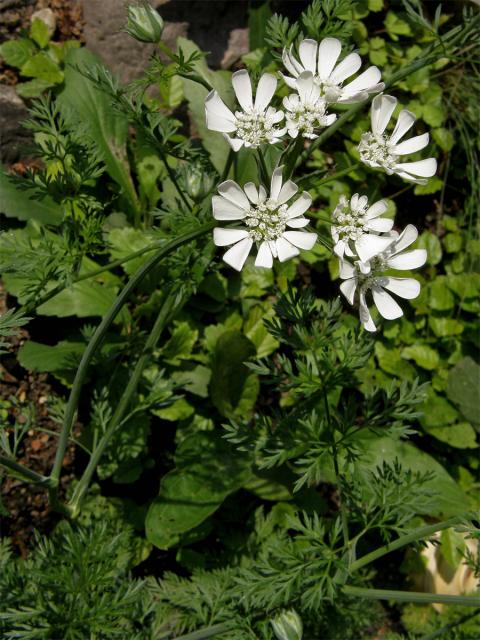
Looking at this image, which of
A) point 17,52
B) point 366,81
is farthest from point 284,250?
point 17,52

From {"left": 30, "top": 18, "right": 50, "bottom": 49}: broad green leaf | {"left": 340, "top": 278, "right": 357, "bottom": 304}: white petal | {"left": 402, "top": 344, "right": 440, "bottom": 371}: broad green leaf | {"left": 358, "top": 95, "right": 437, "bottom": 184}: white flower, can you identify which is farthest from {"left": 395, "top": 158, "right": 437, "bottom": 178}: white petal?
{"left": 30, "top": 18, "right": 50, "bottom": 49}: broad green leaf

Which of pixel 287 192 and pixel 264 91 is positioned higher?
pixel 264 91

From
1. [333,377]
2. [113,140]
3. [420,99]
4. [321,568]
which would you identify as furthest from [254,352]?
[420,99]

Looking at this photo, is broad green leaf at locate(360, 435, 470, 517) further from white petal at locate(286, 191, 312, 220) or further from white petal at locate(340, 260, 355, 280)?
white petal at locate(286, 191, 312, 220)

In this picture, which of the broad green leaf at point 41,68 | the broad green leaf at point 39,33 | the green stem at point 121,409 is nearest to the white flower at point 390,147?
the green stem at point 121,409

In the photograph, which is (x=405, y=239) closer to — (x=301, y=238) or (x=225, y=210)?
(x=301, y=238)
